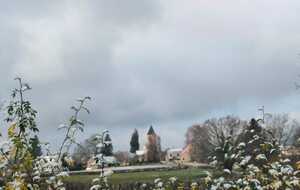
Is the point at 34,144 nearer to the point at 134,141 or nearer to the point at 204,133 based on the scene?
the point at 204,133

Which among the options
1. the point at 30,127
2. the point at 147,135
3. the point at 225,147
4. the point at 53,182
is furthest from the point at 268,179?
the point at 147,135

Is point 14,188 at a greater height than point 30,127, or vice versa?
point 30,127

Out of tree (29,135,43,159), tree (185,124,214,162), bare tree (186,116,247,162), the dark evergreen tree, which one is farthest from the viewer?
tree (185,124,214,162)

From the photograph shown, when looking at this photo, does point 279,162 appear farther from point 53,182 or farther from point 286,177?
point 53,182

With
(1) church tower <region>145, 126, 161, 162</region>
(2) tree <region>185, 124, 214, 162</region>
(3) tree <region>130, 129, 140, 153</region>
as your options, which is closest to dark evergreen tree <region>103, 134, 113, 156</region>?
(2) tree <region>185, 124, 214, 162</region>

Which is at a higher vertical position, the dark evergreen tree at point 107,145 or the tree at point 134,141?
the tree at point 134,141

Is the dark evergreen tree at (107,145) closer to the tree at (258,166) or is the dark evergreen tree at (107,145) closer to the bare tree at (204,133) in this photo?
the tree at (258,166)

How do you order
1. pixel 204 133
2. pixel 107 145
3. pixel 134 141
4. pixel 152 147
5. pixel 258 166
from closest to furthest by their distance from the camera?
pixel 107 145
pixel 258 166
pixel 204 133
pixel 152 147
pixel 134 141

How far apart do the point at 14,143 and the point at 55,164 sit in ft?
4.01

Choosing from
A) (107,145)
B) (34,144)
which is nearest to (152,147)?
(107,145)

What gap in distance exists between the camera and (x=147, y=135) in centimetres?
9881

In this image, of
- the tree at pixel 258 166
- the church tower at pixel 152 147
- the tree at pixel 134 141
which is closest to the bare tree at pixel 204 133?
the church tower at pixel 152 147

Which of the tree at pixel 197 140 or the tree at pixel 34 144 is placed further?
the tree at pixel 197 140

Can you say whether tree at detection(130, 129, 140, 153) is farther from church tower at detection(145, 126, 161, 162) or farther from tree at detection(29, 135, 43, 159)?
tree at detection(29, 135, 43, 159)
